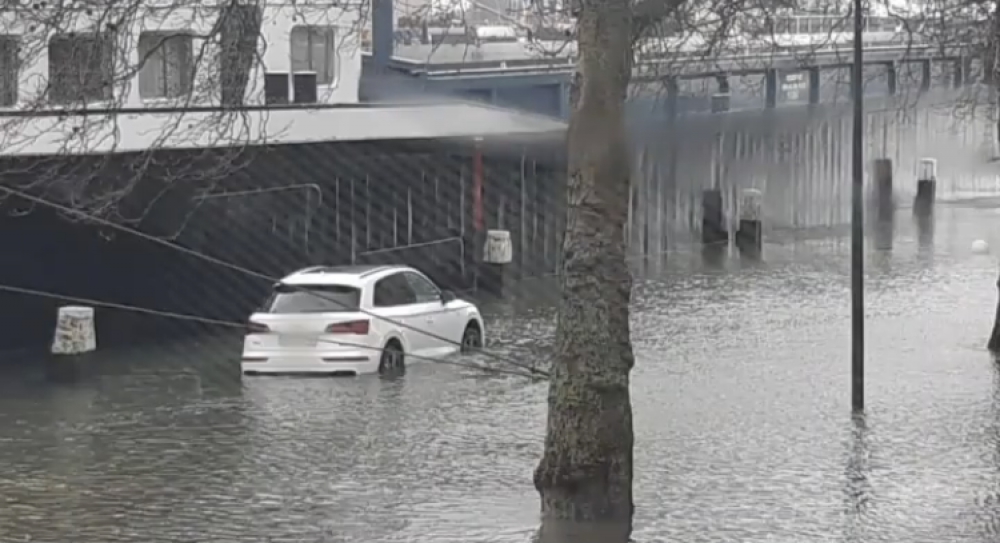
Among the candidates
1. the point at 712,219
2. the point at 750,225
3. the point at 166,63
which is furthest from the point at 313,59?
the point at 166,63

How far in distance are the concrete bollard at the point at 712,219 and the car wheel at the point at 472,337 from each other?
61.1ft

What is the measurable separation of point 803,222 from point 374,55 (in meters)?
18.2

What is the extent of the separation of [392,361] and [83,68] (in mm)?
9436

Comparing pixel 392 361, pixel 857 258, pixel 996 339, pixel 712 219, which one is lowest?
pixel 392 361

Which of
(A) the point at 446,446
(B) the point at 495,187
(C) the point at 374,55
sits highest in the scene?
(C) the point at 374,55

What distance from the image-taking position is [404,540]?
11125mm

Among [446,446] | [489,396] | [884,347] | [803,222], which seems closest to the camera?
[446,446]

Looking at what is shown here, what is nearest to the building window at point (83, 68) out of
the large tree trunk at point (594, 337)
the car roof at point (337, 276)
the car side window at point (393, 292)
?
the large tree trunk at point (594, 337)

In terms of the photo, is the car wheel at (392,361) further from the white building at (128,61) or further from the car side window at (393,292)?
the white building at (128,61)

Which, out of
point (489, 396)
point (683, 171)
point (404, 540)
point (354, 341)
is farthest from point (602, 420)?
point (683, 171)

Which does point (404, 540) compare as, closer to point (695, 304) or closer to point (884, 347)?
point (884, 347)

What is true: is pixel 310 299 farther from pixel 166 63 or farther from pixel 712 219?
pixel 712 219

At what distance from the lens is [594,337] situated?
1084 centimetres

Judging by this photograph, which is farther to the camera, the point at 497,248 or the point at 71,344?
the point at 497,248
